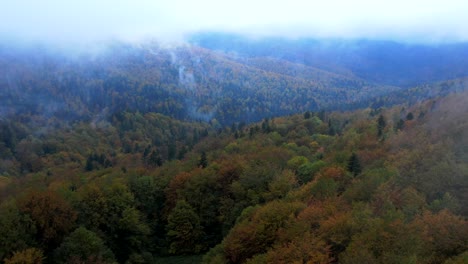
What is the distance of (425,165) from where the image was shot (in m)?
41.2

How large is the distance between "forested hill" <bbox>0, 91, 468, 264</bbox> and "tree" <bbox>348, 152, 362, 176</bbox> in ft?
0.48

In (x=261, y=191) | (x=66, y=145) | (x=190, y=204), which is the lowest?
(x=66, y=145)

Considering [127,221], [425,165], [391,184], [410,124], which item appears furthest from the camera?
[410,124]

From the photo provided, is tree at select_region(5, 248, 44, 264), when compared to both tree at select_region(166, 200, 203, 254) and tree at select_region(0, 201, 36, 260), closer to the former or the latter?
tree at select_region(0, 201, 36, 260)

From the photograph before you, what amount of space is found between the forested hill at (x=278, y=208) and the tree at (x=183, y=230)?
136 millimetres

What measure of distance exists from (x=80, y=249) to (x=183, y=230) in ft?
51.7

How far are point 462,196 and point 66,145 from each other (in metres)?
137

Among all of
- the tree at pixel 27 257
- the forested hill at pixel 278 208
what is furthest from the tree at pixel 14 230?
the tree at pixel 27 257

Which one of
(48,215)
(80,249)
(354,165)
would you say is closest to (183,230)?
(80,249)

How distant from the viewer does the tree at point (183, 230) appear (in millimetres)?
54875

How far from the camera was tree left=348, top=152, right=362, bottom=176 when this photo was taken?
49.1 metres

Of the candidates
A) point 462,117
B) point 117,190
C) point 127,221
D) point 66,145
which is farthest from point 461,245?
point 66,145

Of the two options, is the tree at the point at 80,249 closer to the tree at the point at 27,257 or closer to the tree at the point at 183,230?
the tree at the point at 27,257

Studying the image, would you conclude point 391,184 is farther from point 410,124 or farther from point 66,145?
point 66,145
